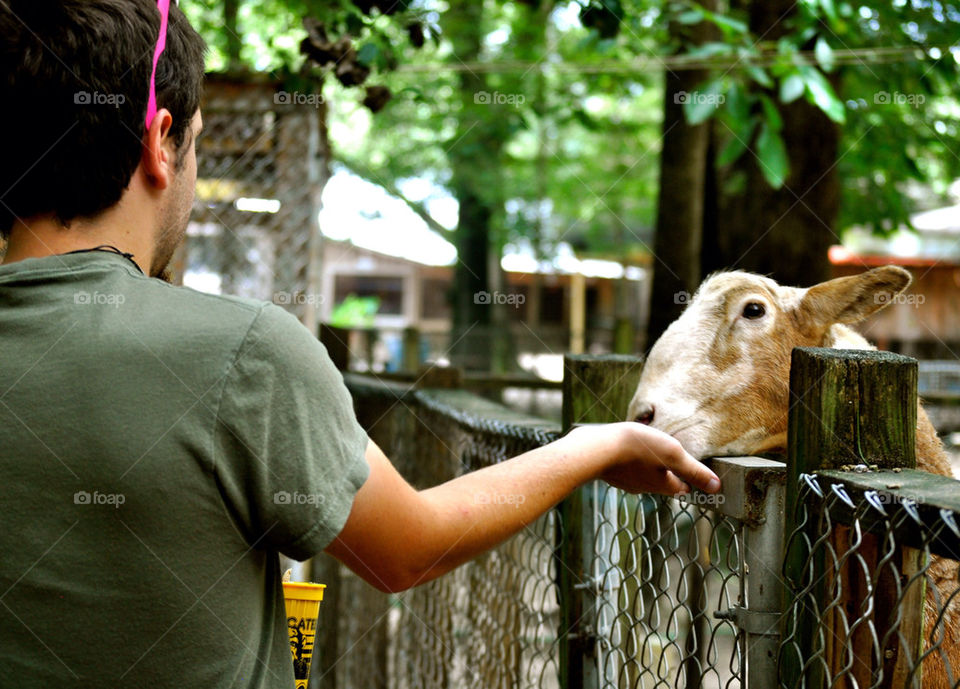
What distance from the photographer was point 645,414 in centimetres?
255

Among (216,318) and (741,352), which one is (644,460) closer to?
(216,318)

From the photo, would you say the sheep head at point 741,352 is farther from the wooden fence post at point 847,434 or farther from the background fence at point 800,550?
the wooden fence post at point 847,434

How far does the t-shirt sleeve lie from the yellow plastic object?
385 millimetres

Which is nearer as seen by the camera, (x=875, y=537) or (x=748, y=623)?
(x=875, y=537)

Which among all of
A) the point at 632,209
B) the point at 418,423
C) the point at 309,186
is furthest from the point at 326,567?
the point at 632,209

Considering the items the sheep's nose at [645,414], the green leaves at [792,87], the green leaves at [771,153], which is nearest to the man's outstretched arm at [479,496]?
the sheep's nose at [645,414]

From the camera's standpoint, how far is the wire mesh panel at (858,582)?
1290 mm

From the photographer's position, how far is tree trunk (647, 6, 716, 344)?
7.32m

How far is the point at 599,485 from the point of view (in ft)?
7.89

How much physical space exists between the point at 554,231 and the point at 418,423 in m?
21.0

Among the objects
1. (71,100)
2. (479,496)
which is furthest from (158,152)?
(479,496)

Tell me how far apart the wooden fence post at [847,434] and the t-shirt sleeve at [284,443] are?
756 millimetres

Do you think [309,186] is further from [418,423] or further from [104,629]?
[104,629]

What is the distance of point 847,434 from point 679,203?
6.12 metres
